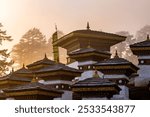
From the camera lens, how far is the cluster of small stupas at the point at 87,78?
19.2 metres

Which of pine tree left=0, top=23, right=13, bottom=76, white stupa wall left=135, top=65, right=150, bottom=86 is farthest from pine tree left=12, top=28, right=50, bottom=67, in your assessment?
white stupa wall left=135, top=65, right=150, bottom=86

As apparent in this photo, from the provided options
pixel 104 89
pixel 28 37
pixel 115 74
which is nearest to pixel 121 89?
pixel 115 74

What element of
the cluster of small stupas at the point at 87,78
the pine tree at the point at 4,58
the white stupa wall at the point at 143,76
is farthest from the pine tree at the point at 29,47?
the white stupa wall at the point at 143,76

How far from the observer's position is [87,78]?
1994 centimetres

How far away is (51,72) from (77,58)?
2649 millimetres

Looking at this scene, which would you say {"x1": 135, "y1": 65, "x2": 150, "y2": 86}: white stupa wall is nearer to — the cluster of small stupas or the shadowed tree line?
the cluster of small stupas

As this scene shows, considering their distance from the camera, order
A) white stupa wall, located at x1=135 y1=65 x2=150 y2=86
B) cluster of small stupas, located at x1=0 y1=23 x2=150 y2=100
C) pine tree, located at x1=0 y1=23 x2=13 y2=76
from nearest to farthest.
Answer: cluster of small stupas, located at x1=0 y1=23 x2=150 y2=100
white stupa wall, located at x1=135 y1=65 x2=150 y2=86
pine tree, located at x1=0 y1=23 x2=13 y2=76

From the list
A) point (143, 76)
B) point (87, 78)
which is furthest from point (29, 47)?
point (87, 78)

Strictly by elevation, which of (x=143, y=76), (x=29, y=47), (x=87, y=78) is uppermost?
(x=29, y=47)

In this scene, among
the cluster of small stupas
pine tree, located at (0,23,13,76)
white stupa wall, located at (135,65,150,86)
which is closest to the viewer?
the cluster of small stupas

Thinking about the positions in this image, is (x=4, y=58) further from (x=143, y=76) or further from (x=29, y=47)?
(x=143, y=76)

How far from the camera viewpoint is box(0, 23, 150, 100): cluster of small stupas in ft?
63.2

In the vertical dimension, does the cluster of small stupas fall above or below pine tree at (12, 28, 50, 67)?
below

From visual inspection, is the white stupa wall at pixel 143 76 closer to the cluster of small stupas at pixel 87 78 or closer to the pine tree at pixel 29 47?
the cluster of small stupas at pixel 87 78
